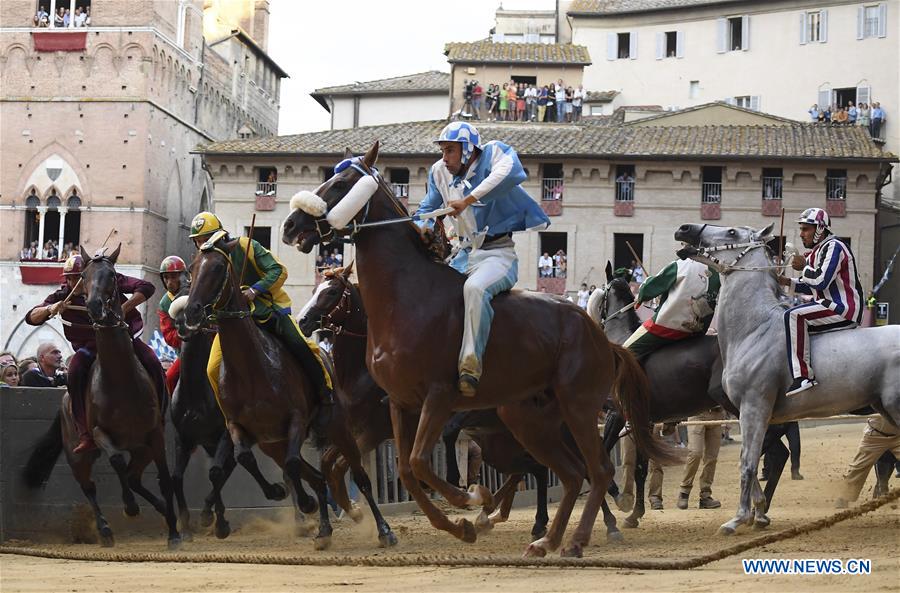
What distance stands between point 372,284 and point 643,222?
46.4 metres

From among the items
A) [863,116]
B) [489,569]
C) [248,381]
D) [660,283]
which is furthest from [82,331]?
[863,116]

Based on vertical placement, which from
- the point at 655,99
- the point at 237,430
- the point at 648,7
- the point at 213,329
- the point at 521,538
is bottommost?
the point at 521,538

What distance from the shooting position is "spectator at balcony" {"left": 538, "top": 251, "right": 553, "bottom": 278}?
56688 mm

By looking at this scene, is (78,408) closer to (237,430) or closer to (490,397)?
(237,430)

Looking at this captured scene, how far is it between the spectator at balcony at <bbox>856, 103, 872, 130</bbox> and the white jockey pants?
56.2 meters

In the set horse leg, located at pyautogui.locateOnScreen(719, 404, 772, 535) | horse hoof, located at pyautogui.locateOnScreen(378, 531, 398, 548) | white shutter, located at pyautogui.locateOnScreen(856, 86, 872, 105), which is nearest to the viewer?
horse leg, located at pyautogui.locateOnScreen(719, 404, 772, 535)

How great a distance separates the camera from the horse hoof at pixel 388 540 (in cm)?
1366

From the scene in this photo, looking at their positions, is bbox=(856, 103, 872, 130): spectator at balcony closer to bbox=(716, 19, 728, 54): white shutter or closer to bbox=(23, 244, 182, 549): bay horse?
bbox=(716, 19, 728, 54): white shutter

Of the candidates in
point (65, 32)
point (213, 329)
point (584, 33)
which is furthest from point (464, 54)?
point (213, 329)

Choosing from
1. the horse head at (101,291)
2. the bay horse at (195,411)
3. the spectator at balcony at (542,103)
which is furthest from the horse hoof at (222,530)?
the spectator at balcony at (542,103)

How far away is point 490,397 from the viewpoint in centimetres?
→ 1183

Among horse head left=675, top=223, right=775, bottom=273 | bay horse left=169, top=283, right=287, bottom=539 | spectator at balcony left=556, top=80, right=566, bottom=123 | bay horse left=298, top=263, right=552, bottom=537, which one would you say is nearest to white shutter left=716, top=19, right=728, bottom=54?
spectator at balcony left=556, top=80, right=566, bottom=123

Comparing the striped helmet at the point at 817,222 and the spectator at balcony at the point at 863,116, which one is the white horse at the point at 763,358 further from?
the spectator at balcony at the point at 863,116

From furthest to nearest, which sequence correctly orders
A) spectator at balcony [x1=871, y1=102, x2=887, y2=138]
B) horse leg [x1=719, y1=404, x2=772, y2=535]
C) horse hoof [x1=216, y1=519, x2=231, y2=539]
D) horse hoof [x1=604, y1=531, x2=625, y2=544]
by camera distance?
spectator at balcony [x1=871, y1=102, x2=887, y2=138], horse hoof [x1=216, y1=519, x2=231, y2=539], horse hoof [x1=604, y1=531, x2=625, y2=544], horse leg [x1=719, y1=404, x2=772, y2=535]
